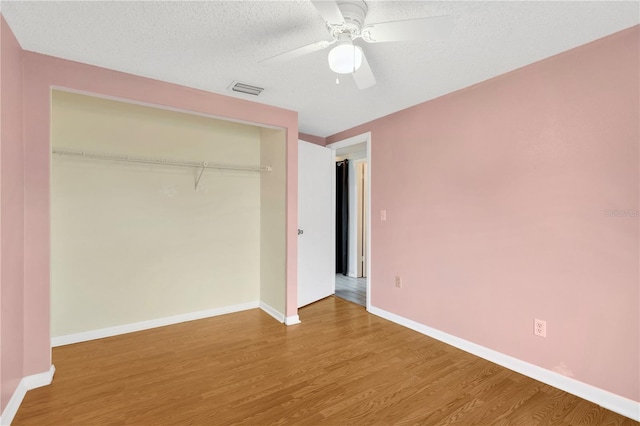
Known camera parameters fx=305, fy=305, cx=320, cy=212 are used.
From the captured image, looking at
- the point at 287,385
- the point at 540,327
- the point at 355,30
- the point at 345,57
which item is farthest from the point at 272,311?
the point at 355,30

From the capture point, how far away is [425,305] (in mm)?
3043

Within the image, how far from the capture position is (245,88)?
8.98ft

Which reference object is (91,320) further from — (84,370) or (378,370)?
(378,370)

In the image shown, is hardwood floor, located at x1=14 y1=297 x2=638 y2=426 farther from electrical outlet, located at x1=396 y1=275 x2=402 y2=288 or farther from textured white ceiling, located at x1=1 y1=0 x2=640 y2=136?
textured white ceiling, located at x1=1 y1=0 x2=640 y2=136

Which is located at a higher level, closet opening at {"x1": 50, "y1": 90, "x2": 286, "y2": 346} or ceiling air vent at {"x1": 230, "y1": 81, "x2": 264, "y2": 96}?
ceiling air vent at {"x1": 230, "y1": 81, "x2": 264, "y2": 96}

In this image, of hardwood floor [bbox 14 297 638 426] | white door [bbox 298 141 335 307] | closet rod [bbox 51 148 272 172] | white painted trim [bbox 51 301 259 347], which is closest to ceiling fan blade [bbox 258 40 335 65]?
closet rod [bbox 51 148 272 172]

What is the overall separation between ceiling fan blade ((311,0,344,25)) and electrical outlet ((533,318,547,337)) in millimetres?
2430

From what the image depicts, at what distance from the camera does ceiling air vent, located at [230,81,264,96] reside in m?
2.66

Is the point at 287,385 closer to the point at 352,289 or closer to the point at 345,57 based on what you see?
the point at 345,57

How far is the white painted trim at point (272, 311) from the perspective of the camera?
11.1ft

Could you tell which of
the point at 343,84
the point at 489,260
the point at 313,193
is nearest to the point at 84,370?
the point at 313,193

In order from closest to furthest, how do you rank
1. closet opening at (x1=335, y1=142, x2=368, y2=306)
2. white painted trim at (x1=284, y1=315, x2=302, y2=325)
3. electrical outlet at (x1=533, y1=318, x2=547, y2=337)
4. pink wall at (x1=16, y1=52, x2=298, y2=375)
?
pink wall at (x1=16, y1=52, x2=298, y2=375), electrical outlet at (x1=533, y1=318, x2=547, y2=337), white painted trim at (x1=284, y1=315, x2=302, y2=325), closet opening at (x1=335, y1=142, x2=368, y2=306)

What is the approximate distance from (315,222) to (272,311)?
124 cm

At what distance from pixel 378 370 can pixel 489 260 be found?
1.28 m
